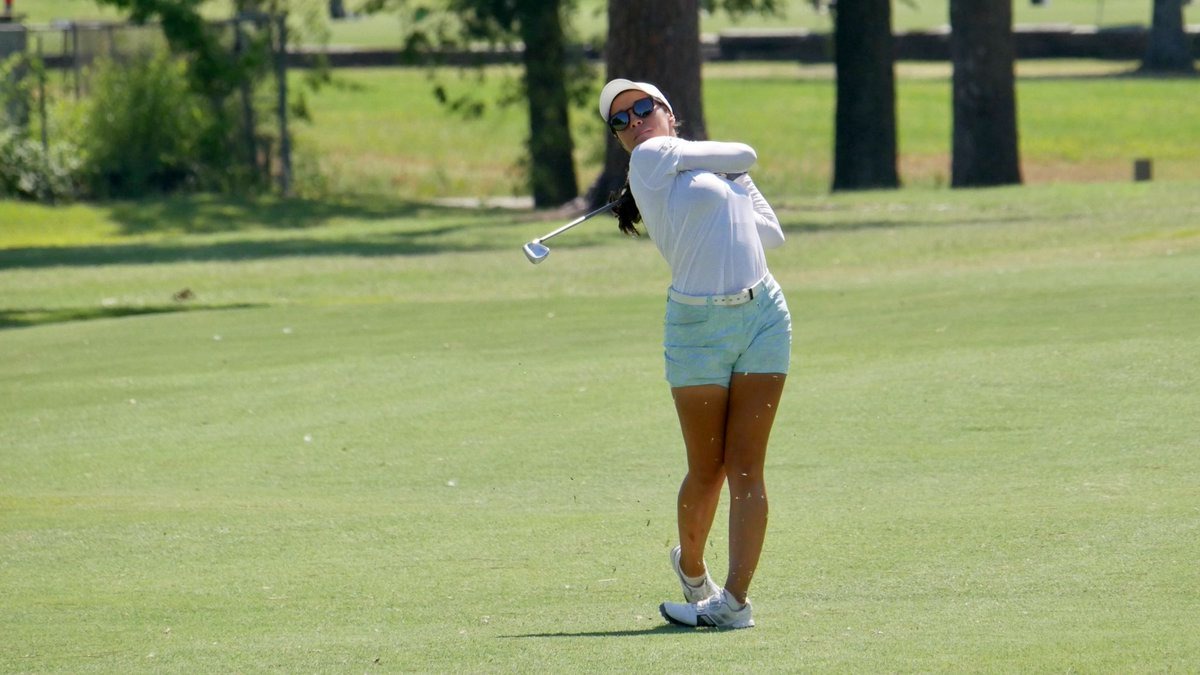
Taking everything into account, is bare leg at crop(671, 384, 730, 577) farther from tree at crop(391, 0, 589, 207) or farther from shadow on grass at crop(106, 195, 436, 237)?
tree at crop(391, 0, 589, 207)

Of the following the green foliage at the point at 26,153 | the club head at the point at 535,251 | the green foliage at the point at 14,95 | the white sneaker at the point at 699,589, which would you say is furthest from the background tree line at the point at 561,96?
the white sneaker at the point at 699,589

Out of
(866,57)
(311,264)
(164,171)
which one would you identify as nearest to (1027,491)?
(311,264)

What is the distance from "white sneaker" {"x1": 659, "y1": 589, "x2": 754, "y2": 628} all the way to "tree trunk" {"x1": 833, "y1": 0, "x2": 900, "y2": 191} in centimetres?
2512

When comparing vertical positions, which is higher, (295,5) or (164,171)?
(295,5)

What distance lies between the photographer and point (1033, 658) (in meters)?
5.67

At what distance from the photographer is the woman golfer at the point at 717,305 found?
6.13 m

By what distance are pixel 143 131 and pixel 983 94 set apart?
46.0ft

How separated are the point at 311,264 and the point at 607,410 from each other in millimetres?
9811

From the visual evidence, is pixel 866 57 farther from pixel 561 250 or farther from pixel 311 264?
pixel 311 264

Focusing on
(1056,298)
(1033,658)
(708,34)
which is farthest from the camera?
(708,34)

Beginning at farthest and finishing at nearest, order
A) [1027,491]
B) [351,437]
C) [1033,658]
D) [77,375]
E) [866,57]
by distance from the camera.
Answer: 1. [866,57]
2. [77,375]
3. [351,437]
4. [1027,491]
5. [1033,658]

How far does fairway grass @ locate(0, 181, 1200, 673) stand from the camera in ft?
21.0

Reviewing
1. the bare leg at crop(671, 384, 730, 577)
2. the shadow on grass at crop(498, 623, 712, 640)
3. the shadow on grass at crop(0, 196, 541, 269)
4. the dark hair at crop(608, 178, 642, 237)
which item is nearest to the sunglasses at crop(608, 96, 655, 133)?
the dark hair at crop(608, 178, 642, 237)

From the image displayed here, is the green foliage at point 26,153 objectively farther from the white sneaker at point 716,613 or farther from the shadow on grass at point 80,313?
the white sneaker at point 716,613
